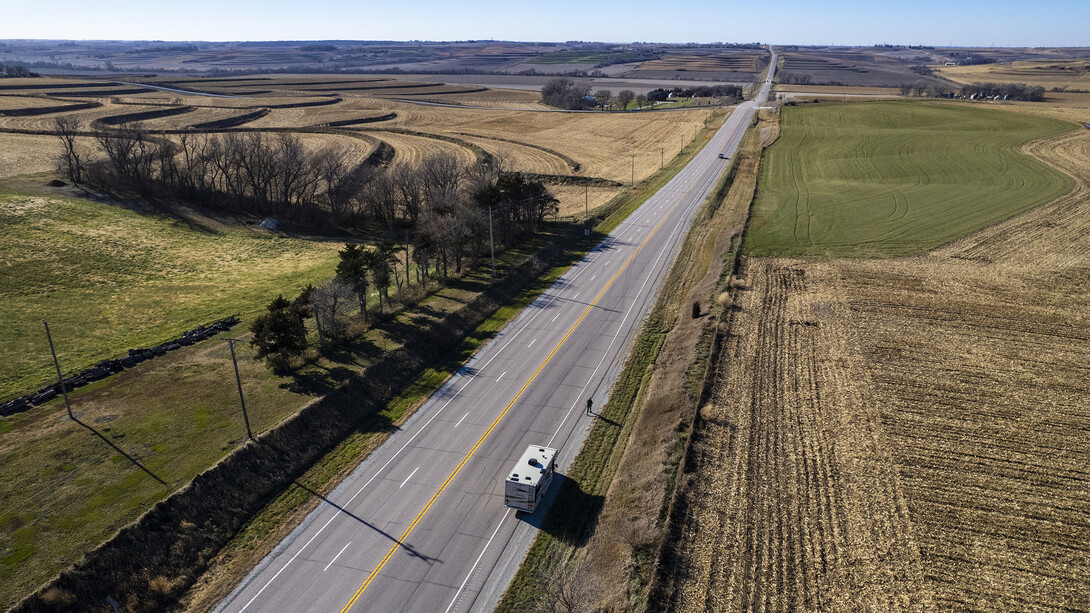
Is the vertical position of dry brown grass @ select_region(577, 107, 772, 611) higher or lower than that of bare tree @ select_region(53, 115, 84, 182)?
lower

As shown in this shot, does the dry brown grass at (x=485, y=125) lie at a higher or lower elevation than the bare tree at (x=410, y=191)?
higher

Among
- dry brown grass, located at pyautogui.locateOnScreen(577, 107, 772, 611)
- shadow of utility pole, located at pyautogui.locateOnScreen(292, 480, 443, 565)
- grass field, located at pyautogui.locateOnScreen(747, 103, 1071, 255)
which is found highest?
grass field, located at pyautogui.locateOnScreen(747, 103, 1071, 255)

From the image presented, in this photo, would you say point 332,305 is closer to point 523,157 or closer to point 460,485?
point 460,485

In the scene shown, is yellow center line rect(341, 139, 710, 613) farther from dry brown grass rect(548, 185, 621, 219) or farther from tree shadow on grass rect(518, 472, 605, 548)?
dry brown grass rect(548, 185, 621, 219)

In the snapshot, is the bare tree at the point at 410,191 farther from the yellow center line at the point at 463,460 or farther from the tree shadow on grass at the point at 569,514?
the tree shadow on grass at the point at 569,514

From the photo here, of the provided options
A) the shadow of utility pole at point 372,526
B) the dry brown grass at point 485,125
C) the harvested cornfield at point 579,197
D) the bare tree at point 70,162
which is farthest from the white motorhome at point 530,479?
the bare tree at point 70,162

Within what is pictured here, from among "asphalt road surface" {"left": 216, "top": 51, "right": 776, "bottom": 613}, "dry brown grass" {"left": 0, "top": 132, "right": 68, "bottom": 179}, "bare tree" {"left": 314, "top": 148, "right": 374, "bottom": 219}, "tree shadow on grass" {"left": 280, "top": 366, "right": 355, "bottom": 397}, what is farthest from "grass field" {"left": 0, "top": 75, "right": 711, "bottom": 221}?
"tree shadow on grass" {"left": 280, "top": 366, "right": 355, "bottom": 397}

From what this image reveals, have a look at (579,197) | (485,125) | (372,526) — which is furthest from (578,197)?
(372,526)
